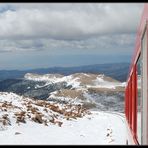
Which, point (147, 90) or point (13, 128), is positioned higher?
point (147, 90)

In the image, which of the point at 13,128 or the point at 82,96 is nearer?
the point at 13,128

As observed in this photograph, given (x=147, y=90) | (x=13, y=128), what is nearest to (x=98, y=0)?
(x=147, y=90)

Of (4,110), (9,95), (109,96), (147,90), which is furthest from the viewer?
(109,96)

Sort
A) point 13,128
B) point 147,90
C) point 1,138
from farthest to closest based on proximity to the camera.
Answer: point 13,128 → point 1,138 → point 147,90

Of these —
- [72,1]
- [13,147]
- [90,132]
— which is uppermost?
[72,1]

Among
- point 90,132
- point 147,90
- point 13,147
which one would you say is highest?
point 147,90

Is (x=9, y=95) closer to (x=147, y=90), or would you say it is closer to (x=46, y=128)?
(x=46, y=128)

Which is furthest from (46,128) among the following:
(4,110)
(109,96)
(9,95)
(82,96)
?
(82,96)

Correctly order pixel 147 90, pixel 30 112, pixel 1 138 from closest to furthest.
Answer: pixel 147 90
pixel 1 138
pixel 30 112

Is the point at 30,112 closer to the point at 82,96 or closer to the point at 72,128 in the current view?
the point at 72,128
